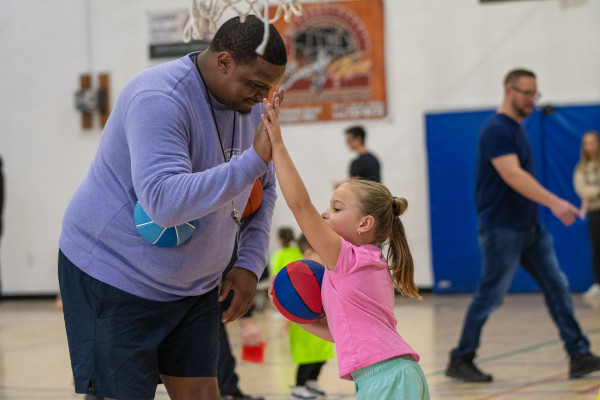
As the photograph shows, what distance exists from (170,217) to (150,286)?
0.35 meters

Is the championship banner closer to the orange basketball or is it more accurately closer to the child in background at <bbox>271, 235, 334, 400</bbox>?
the child in background at <bbox>271, 235, 334, 400</bbox>

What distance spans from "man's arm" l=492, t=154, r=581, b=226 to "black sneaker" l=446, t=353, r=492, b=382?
3.65ft

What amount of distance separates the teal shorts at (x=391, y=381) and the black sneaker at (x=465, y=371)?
2944 mm

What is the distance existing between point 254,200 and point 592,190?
7.47 m

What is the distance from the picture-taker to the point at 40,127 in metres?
12.7

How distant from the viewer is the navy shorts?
2.46 meters

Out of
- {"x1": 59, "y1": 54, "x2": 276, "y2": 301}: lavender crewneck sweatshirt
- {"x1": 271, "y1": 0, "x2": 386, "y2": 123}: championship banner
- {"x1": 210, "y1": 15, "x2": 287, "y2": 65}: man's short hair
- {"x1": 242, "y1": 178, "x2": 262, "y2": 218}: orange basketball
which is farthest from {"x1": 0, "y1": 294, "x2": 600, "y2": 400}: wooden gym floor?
{"x1": 271, "y1": 0, "x2": 386, "y2": 123}: championship banner

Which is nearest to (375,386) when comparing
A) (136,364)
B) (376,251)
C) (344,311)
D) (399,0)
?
(344,311)

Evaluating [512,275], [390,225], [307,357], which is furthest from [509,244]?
[390,225]

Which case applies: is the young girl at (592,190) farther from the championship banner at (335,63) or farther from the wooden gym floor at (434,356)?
the championship banner at (335,63)

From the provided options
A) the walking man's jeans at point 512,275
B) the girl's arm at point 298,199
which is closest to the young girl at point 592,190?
the walking man's jeans at point 512,275

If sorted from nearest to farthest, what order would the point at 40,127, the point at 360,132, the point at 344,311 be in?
1. the point at 344,311
2. the point at 360,132
3. the point at 40,127

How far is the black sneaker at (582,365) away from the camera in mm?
5379

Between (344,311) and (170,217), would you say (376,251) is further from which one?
(170,217)
